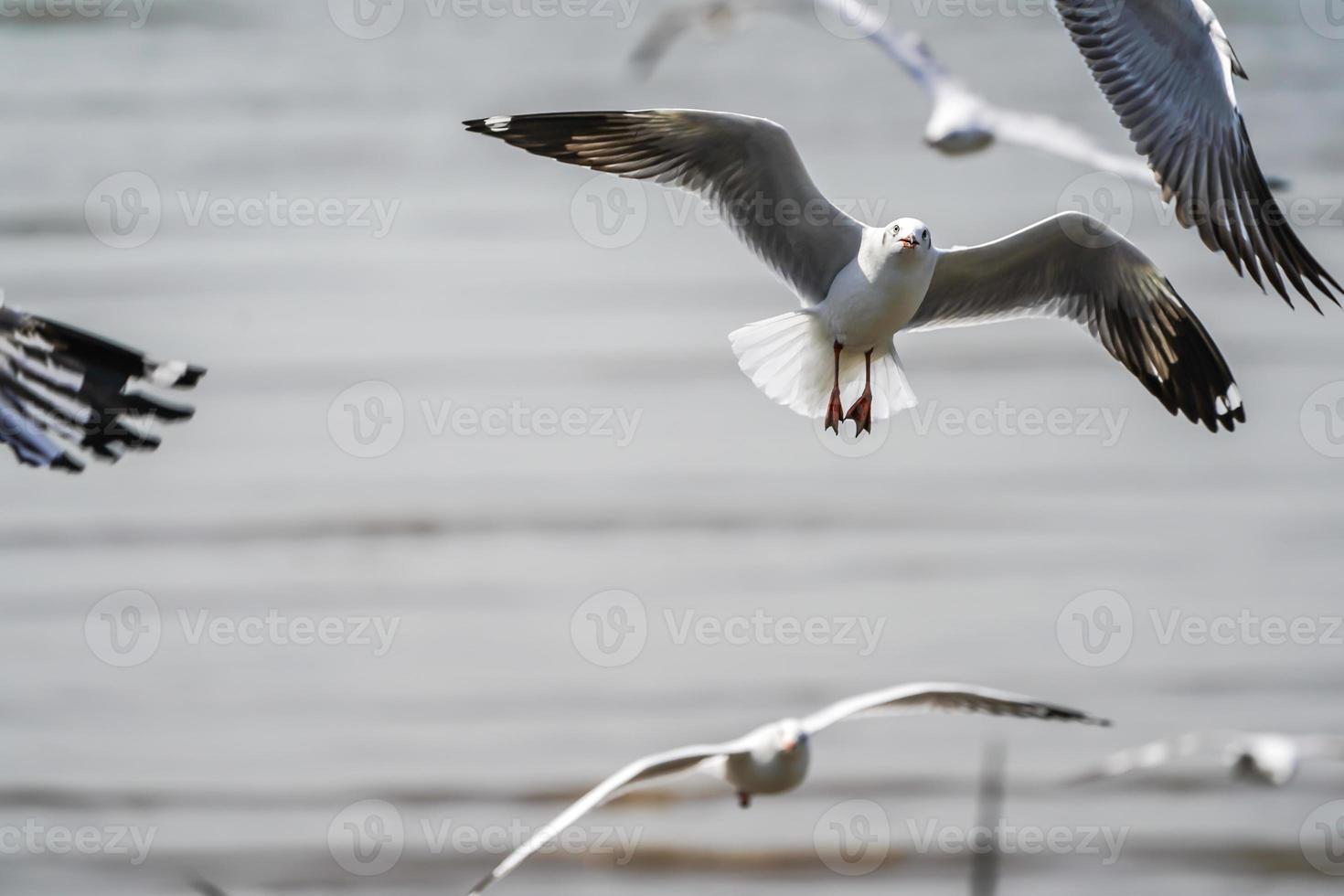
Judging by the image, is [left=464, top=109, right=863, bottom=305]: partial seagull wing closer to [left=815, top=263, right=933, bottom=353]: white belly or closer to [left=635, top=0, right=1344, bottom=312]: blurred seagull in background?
[left=815, top=263, right=933, bottom=353]: white belly

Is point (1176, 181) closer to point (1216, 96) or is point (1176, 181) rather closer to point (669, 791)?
point (1216, 96)

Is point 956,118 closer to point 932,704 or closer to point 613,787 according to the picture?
point 932,704

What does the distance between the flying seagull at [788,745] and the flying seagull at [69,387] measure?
0.98m

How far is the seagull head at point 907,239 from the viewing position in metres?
2.46

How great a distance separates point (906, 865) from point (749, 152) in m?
2.65

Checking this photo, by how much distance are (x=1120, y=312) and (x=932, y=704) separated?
29.8 inches

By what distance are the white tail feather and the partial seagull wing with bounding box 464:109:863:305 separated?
74mm

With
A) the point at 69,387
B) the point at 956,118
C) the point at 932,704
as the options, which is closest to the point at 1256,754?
the point at 932,704

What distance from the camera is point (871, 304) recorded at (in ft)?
8.37

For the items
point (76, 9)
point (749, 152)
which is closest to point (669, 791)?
point (749, 152)

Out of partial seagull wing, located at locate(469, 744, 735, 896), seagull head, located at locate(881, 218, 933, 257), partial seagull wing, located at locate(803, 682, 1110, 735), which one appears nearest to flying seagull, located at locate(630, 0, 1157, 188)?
seagull head, located at locate(881, 218, 933, 257)

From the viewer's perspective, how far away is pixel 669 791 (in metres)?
4.65

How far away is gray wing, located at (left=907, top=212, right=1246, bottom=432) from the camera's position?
9.19 feet

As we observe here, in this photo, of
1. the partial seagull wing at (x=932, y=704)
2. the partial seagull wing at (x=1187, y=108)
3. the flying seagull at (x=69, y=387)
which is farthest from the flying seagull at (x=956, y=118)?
the flying seagull at (x=69, y=387)
